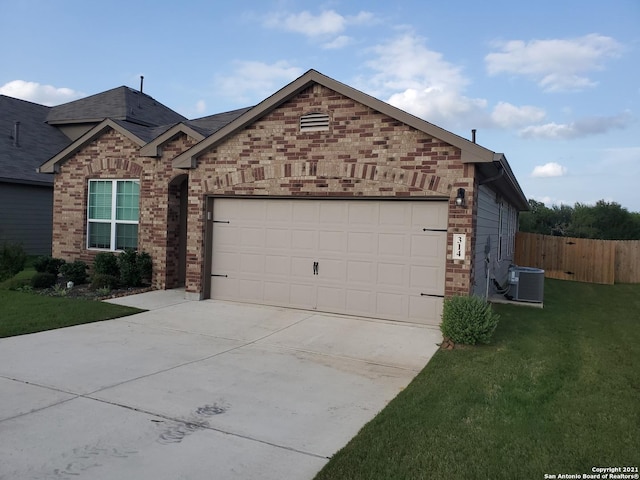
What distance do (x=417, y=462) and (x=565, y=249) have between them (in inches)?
806

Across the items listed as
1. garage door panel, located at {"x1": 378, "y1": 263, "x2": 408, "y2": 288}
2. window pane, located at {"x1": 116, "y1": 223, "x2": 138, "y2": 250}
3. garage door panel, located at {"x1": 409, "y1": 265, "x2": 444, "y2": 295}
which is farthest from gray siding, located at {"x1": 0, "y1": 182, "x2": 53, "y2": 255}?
garage door panel, located at {"x1": 409, "y1": 265, "x2": 444, "y2": 295}

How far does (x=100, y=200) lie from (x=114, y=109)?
33.4 feet

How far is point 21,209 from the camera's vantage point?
61.6 feet

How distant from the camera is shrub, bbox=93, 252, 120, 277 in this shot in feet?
42.5

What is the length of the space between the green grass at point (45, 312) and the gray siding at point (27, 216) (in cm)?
799

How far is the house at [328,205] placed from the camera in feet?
30.2

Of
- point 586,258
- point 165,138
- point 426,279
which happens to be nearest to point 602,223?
point 586,258

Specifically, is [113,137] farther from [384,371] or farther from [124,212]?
[384,371]

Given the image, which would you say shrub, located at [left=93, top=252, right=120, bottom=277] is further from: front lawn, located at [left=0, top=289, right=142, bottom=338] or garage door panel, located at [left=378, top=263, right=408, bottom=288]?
garage door panel, located at [left=378, top=263, right=408, bottom=288]

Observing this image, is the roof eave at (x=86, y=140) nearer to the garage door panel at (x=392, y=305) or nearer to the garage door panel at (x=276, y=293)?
the garage door panel at (x=276, y=293)

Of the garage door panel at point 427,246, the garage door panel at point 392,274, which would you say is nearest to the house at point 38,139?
the garage door panel at point 392,274

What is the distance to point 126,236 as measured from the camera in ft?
44.8

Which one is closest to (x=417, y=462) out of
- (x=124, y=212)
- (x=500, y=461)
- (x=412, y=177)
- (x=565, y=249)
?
(x=500, y=461)

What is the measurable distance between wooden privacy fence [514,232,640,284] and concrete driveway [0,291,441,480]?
601 inches
